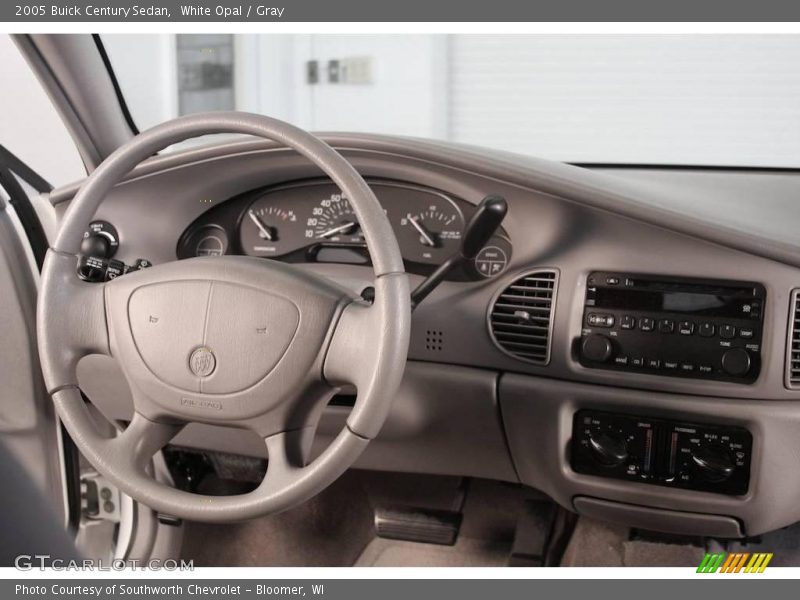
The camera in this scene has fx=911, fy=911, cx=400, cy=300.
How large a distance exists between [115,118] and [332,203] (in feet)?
1.74

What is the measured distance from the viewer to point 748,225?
1436 millimetres

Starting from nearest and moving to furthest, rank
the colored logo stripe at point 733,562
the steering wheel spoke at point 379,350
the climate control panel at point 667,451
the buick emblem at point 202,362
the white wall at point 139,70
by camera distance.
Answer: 1. the steering wheel spoke at point 379,350
2. the buick emblem at point 202,362
3. the climate control panel at point 667,451
4. the colored logo stripe at point 733,562
5. the white wall at point 139,70

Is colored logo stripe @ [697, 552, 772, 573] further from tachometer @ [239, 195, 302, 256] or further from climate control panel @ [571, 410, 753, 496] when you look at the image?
tachometer @ [239, 195, 302, 256]

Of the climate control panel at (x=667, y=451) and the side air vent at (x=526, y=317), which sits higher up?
the side air vent at (x=526, y=317)

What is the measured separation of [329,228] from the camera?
1694 mm

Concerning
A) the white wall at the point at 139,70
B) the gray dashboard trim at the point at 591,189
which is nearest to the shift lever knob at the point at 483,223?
the gray dashboard trim at the point at 591,189

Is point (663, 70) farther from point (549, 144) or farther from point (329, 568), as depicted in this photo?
point (329, 568)

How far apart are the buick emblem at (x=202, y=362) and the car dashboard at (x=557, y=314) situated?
417 mm

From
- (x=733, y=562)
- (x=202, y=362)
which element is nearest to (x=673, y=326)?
(x=733, y=562)

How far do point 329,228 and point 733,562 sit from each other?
1002mm

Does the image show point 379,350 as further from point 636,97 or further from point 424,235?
point 636,97

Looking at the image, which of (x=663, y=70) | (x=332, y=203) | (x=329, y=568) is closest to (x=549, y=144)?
(x=663, y=70)

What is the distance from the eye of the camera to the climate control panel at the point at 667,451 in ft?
4.70

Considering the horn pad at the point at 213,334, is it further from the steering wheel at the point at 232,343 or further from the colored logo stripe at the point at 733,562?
the colored logo stripe at the point at 733,562
